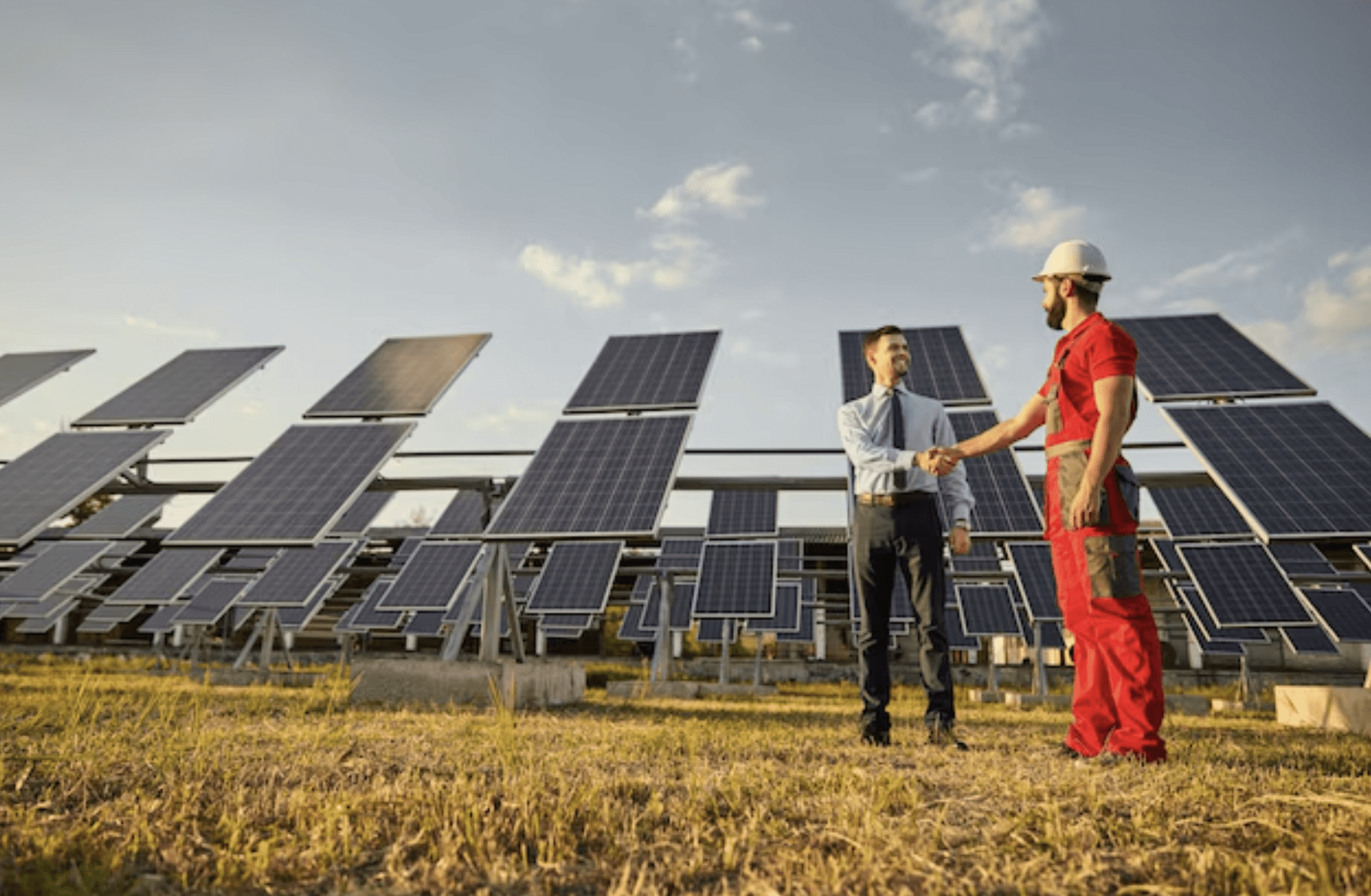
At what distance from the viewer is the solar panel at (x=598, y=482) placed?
684cm

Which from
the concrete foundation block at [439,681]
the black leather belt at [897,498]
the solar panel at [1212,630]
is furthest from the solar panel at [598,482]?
the solar panel at [1212,630]

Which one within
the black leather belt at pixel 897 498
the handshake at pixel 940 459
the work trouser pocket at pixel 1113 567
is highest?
the handshake at pixel 940 459

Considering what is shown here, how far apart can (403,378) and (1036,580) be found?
9805 mm

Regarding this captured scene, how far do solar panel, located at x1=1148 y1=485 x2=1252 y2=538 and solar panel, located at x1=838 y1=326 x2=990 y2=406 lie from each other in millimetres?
3260

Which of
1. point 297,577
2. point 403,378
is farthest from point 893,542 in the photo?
point 297,577

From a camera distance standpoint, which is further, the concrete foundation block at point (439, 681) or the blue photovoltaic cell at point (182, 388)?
the blue photovoltaic cell at point (182, 388)

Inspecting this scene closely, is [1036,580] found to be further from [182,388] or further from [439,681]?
[182,388]

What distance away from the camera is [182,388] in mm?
12078

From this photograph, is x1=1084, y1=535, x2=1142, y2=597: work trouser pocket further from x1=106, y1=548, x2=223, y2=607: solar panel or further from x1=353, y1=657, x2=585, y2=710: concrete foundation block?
x1=106, y1=548, x2=223, y2=607: solar panel

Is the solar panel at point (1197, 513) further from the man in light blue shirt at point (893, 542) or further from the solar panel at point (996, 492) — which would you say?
the man in light blue shirt at point (893, 542)

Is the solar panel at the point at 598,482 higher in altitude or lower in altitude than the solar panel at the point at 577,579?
higher

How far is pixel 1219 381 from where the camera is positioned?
923 centimetres

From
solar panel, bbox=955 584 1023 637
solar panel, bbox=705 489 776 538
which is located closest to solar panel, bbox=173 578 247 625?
solar panel, bbox=705 489 776 538

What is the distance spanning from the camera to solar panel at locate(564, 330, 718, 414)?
9.04 m
